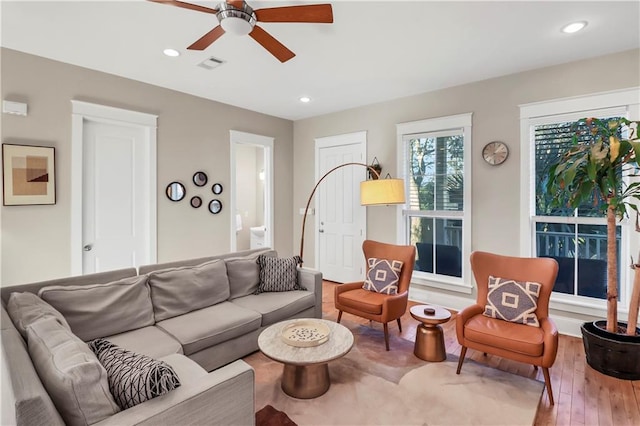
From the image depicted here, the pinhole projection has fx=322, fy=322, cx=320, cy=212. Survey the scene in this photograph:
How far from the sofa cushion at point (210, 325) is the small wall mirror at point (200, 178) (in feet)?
6.78

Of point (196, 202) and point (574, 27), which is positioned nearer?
point (574, 27)

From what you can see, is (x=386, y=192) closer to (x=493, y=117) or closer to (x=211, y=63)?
(x=493, y=117)

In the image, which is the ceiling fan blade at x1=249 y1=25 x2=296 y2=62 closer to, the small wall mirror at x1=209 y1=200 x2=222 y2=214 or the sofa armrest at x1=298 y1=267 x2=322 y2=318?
the sofa armrest at x1=298 y1=267 x2=322 y2=318

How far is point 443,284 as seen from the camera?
4141mm

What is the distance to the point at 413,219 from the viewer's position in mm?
4488

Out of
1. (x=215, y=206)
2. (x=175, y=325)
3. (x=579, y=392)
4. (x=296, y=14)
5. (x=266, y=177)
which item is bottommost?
(x=579, y=392)

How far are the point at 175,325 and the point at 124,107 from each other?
2677 millimetres

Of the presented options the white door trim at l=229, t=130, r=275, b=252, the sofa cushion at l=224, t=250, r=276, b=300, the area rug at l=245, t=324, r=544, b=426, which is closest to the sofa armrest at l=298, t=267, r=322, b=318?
the sofa cushion at l=224, t=250, r=276, b=300

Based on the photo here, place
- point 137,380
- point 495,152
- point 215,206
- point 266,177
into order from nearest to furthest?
point 137,380 → point 495,152 → point 215,206 → point 266,177

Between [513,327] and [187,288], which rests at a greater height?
[187,288]

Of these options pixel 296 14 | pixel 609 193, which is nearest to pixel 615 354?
pixel 609 193

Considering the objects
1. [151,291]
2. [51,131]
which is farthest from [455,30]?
[51,131]

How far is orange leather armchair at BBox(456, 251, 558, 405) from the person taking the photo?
221 cm

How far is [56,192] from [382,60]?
3.55 m
